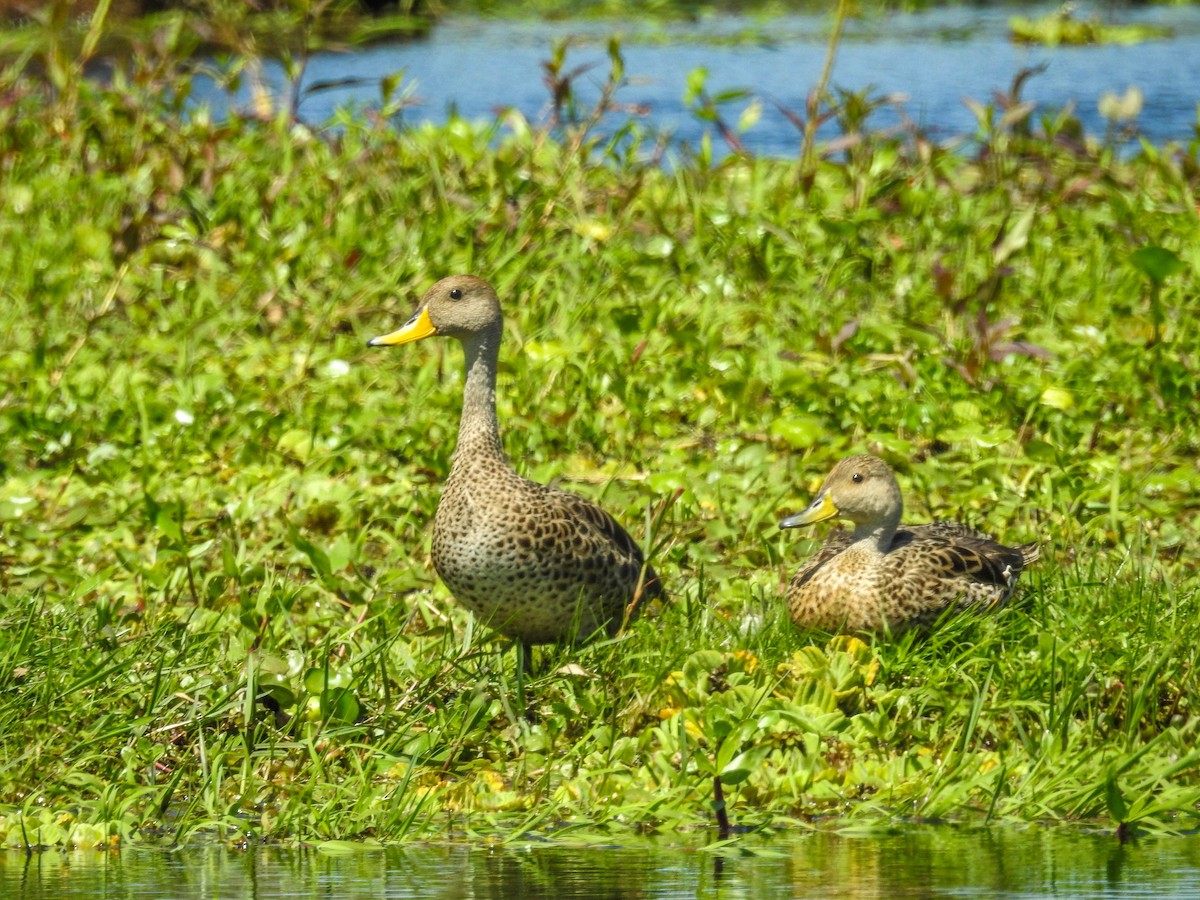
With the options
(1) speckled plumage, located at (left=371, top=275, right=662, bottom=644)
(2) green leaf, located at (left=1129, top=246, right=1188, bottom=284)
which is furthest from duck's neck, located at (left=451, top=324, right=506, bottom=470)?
(2) green leaf, located at (left=1129, top=246, right=1188, bottom=284)

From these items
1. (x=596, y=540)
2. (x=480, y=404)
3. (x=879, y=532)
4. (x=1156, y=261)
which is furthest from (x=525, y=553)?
(x=1156, y=261)

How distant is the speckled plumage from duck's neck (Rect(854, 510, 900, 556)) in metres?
0.64

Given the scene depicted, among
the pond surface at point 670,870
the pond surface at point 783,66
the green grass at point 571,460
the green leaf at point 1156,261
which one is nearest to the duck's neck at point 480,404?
the green grass at point 571,460

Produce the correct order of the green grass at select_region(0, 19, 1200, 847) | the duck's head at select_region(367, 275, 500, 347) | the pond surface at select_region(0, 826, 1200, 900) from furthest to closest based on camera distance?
the duck's head at select_region(367, 275, 500, 347)
the green grass at select_region(0, 19, 1200, 847)
the pond surface at select_region(0, 826, 1200, 900)

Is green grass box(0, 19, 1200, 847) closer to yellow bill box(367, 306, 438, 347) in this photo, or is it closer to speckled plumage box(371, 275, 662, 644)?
speckled plumage box(371, 275, 662, 644)

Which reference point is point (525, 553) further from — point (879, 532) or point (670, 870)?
point (670, 870)

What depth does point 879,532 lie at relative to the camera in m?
5.39

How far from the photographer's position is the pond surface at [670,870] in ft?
11.6

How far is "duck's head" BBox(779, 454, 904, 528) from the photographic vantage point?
534 cm

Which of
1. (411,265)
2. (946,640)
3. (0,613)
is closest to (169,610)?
(0,613)

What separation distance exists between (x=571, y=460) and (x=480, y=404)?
1.67 metres

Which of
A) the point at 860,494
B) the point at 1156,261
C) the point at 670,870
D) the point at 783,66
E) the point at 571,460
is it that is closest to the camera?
→ the point at 670,870

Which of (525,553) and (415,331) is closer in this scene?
(525,553)

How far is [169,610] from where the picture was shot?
5.61m
